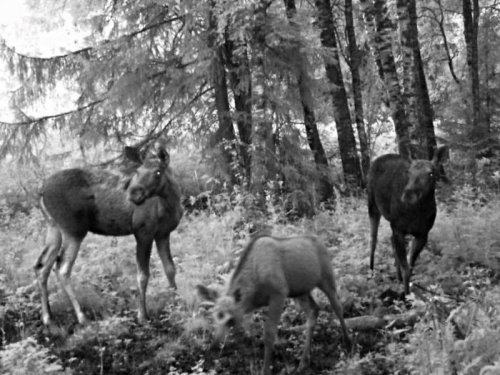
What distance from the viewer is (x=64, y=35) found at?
71.5 ft

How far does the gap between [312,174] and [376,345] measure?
6.85 m

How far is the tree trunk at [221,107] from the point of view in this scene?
12.6 m

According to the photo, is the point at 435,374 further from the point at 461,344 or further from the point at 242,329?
the point at 242,329

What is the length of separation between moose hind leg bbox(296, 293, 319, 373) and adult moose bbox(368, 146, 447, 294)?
6.09ft

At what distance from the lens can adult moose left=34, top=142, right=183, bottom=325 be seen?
7.22 metres

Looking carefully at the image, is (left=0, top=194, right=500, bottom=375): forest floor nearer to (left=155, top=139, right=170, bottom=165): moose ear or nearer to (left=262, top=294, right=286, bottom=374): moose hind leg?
(left=262, top=294, right=286, bottom=374): moose hind leg

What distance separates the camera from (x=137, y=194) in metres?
6.90

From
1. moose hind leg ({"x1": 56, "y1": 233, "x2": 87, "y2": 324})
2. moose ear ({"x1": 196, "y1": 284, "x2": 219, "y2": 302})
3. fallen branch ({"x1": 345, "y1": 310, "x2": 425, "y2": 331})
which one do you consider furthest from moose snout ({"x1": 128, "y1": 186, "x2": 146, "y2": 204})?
fallen branch ({"x1": 345, "y1": 310, "x2": 425, "y2": 331})

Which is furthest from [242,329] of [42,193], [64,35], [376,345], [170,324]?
[64,35]

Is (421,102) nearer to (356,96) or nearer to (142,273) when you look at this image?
(356,96)

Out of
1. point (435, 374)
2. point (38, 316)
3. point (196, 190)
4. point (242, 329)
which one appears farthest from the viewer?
point (196, 190)

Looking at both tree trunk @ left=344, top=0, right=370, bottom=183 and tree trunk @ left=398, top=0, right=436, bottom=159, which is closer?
tree trunk @ left=398, top=0, right=436, bottom=159

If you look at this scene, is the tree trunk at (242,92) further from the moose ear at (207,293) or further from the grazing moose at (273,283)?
the moose ear at (207,293)

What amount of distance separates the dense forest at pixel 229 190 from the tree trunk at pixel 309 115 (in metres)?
0.04
